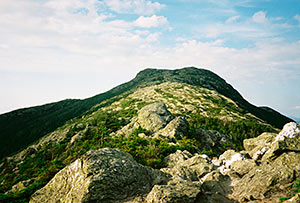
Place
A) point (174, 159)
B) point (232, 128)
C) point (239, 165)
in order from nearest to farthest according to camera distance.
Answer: point (239, 165)
point (174, 159)
point (232, 128)

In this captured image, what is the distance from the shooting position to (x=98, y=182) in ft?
35.1

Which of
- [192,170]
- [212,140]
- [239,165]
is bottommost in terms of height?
[212,140]

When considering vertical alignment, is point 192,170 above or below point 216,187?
above

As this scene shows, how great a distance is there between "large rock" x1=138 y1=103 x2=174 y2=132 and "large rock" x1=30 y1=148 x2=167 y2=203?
73.0 ft

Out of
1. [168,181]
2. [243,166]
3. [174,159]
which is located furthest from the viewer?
[174,159]

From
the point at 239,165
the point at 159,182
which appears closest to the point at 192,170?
the point at 239,165

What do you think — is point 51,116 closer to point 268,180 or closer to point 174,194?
point 174,194

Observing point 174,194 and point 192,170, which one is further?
point 192,170

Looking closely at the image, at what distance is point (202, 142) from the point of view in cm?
3294

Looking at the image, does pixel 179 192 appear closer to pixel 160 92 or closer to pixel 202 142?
pixel 202 142

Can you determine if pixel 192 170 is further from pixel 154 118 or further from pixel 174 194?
pixel 154 118

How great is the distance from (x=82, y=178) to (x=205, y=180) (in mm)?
9697

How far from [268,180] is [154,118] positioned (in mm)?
26464

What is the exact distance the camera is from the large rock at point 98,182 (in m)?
10.5
